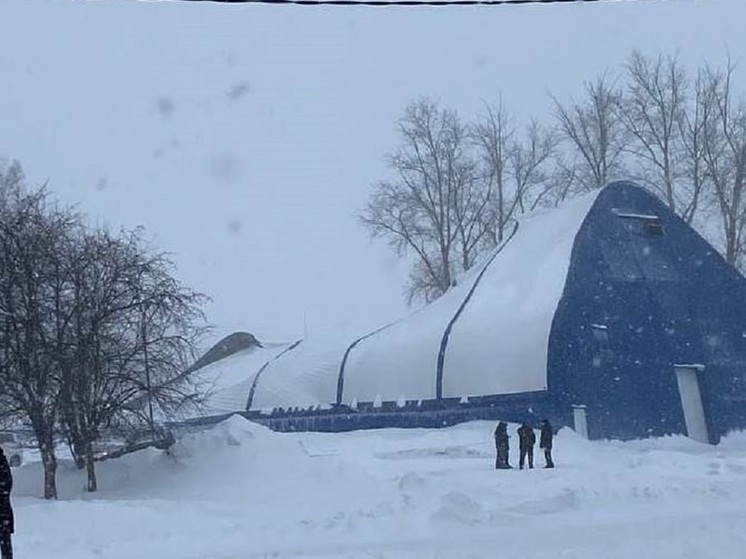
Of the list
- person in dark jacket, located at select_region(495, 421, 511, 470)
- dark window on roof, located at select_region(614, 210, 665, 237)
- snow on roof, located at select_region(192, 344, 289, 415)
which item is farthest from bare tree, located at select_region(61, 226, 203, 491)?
dark window on roof, located at select_region(614, 210, 665, 237)

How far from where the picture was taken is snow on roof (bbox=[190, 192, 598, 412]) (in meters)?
32.6

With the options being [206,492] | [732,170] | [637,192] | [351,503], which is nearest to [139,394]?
[206,492]

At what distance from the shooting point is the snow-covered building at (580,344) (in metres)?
32.1

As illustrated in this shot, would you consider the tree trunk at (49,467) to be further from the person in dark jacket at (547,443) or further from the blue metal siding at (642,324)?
the blue metal siding at (642,324)

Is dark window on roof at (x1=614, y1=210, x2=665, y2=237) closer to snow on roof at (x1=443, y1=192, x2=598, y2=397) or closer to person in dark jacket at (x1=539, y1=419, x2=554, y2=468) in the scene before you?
snow on roof at (x1=443, y1=192, x2=598, y2=397)

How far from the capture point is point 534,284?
3488 cm

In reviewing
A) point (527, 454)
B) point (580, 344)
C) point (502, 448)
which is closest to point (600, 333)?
point (580, 344)

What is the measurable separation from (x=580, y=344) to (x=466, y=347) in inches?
136

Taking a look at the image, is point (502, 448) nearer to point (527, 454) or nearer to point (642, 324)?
point (527, 454)

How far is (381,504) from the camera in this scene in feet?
59.0

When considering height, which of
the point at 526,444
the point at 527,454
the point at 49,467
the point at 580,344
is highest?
the point at 580,344

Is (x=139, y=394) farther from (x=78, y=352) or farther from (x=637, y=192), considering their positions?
(x=637, y=192)

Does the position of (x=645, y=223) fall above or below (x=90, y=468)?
above

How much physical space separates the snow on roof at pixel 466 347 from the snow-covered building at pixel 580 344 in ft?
0.19
